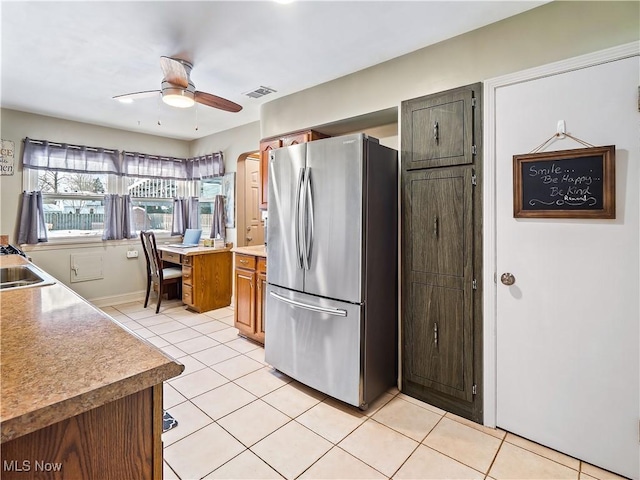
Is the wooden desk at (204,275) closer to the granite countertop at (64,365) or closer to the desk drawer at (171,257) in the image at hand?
the desk drawer at (171,257)

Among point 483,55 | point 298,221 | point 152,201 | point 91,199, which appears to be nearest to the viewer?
point 483,55

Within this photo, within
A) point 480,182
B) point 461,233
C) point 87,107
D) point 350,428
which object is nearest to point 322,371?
point 350,428

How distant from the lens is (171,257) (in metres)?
4.73

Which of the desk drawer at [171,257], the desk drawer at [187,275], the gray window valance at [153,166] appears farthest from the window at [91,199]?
the desk drawer at [187,275]

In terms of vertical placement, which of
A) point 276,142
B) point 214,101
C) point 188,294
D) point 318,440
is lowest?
point 318,440

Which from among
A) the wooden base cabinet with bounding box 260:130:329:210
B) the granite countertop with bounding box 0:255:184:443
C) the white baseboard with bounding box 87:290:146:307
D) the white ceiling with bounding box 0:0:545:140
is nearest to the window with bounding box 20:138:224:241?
the white baseboard with bounding box 87:290:146:307

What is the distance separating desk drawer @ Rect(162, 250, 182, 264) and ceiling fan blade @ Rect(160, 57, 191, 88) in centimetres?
257

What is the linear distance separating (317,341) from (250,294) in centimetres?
120

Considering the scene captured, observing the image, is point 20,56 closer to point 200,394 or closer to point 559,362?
point 200,394

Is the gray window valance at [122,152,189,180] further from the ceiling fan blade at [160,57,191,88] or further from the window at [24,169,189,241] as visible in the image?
the ceiling fan blade at [160,57,191,88]

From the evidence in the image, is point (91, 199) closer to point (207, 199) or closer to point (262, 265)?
point (207, 199)

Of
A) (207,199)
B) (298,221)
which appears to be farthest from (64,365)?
(207,199)

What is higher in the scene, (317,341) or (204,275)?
(204,275)

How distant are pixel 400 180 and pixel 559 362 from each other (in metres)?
1.50
